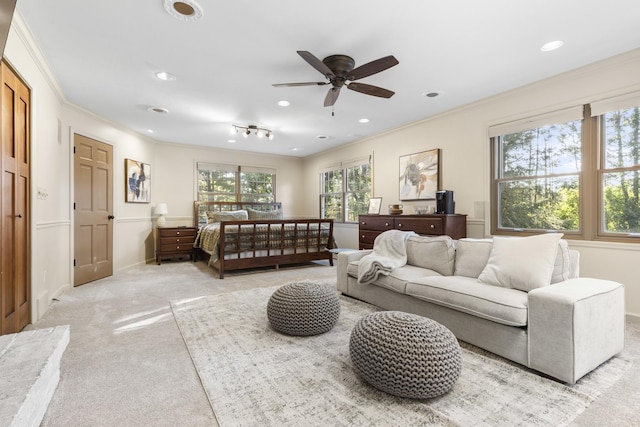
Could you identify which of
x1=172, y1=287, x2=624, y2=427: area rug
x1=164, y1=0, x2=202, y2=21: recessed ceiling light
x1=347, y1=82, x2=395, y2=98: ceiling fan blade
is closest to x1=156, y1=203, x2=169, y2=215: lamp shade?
x1=172, y1=287, x2=624, y2=427: area rug

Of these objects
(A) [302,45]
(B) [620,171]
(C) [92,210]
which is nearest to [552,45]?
(B) [620,171]

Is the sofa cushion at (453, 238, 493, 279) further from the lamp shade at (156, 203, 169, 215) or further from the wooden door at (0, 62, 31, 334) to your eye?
the lamp shade at (156, 203, 169, 215)

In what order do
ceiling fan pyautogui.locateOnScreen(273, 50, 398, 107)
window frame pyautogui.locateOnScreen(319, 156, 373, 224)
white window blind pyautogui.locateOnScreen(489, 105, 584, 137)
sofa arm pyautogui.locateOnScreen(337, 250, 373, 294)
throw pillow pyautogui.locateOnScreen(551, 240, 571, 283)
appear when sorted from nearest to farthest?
throw pillow pyautogui.locateOnScreen(551, 240, 571, 283)
ceiling fan pyautogui.locateOnScreen(273, 50, 398, 107)
white window blind pyautogui.locateOnScreen(489, 105, 584, 137)
sofa arm pyautogui.locateOnScreen(337, 250, 373, 294)
window frame pyautogui.locateOnScreen(319, 156, 373, 224)

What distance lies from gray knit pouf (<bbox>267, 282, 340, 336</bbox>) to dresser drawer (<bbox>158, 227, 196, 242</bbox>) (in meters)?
4.23

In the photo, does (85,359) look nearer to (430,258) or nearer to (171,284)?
(171,284)

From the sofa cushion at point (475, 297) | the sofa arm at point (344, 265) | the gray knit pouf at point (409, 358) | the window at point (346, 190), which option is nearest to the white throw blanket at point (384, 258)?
the sofa arm at point (344, 265)

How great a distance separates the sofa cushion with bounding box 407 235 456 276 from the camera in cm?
291

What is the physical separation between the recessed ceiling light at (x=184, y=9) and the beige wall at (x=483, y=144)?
359 centimetres

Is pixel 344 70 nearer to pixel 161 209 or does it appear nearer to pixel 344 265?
pixel 344 265

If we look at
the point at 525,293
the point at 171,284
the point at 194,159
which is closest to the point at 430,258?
the point at 525,293

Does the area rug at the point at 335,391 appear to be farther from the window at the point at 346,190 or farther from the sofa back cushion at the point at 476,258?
the window at the point at 346,190

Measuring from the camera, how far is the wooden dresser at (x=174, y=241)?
5770 mm

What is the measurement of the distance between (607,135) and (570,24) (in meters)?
1.36

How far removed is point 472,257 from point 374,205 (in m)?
3.02
